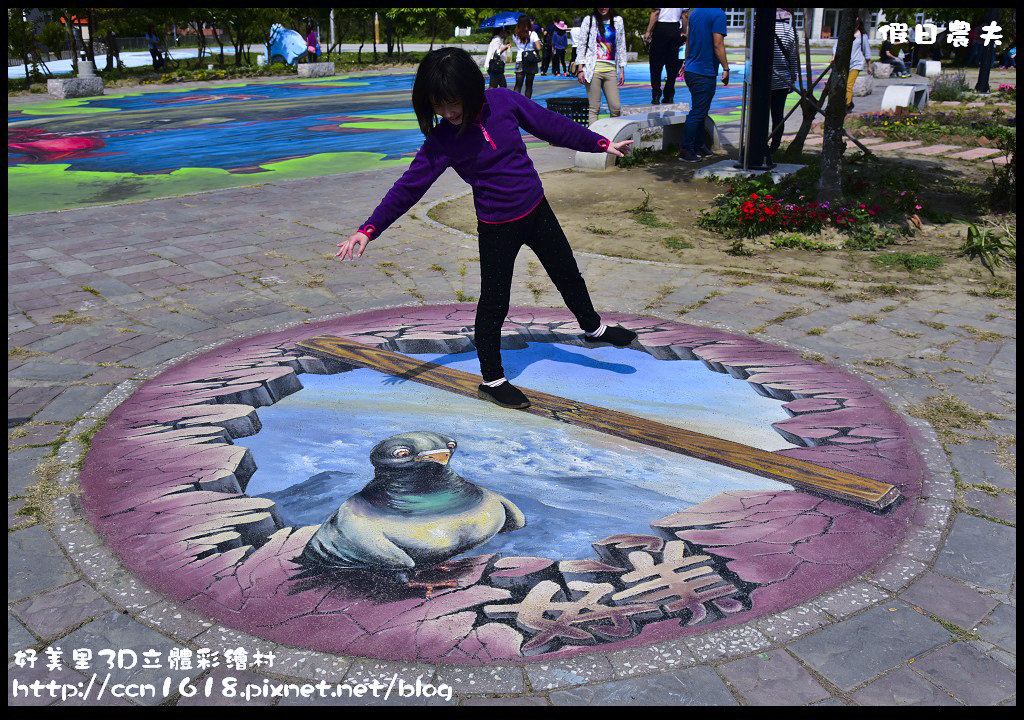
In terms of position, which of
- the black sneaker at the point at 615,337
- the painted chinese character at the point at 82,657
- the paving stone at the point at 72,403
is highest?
the black sneaker at the point at 615,337

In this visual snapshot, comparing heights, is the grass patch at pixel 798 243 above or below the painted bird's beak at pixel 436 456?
above

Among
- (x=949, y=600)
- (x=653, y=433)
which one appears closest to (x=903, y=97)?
(x=653, y=433)

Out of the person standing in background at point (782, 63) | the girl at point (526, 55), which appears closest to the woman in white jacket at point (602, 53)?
the person standing in background at point (782, 63)

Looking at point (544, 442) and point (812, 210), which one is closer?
point (544, 442)

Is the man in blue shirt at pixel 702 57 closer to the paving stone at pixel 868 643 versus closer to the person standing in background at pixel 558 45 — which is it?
the paving stone at pixel 868 643

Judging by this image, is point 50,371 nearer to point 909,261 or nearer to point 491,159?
point 491,159

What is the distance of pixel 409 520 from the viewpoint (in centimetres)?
320

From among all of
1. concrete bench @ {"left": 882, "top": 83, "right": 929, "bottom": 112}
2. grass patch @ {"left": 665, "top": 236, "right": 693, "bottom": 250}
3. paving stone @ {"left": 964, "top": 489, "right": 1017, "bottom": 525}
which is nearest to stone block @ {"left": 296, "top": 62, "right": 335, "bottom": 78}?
concrete bench @ {"left": 882, "top": 83, "right": 929, "bottom": 112}

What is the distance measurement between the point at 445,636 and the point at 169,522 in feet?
4.06

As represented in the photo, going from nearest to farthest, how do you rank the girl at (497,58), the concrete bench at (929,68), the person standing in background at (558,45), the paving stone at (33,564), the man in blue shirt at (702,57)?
the paving stone at (33,564)
the man in blue shirt at (702,57)
the girl at (497,58)
the concrete bench at (929,68)
the person standing in background at (558,45)

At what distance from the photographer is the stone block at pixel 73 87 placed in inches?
869

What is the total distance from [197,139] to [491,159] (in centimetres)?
1175

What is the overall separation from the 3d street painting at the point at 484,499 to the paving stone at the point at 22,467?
214mm

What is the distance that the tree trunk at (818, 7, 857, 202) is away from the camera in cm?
778
